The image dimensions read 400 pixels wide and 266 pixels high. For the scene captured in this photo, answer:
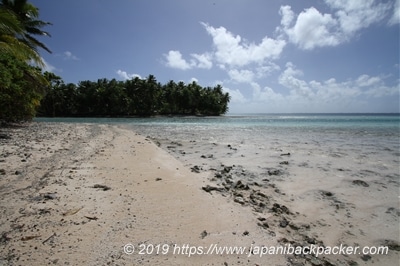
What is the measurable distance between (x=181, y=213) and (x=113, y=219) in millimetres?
1025

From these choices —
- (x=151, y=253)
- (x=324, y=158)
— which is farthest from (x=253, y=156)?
(x=151, y=253)

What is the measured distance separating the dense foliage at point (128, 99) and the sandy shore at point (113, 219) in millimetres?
68125

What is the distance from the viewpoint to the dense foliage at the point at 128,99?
70750 mm

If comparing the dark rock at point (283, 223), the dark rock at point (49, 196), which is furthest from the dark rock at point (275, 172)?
the dark rock at point (49, 196)

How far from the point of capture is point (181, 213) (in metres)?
3.59

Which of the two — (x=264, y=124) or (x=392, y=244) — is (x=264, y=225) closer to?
(x=392, y=244)

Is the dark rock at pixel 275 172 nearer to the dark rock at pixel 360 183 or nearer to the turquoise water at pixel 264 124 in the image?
the dark rock at pixel 360 183

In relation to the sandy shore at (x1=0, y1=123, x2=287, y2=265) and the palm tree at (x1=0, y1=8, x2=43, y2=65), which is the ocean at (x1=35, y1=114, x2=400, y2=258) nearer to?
the sandy shore at (x1=0, y1=123, x2=287, y2=265)

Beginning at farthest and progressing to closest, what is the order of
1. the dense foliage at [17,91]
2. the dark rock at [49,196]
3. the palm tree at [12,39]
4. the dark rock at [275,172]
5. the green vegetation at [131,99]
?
1. the green vegetation at [131,99]
2. the dense foliage at [17,91]
3. the palm tree at [12,39]
4. the dark rock at [275,172]
5. the dark rock at [49,196]

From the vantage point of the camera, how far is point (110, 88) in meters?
69.9

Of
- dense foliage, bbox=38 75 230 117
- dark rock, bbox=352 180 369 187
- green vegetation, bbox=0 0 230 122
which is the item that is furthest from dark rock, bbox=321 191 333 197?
dense foliage, bbox=38 75 230 117

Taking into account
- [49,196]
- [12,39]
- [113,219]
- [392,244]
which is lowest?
[392,244]

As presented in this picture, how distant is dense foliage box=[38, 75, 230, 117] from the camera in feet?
232

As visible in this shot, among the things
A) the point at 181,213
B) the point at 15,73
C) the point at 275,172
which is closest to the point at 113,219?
the point at 181,213
